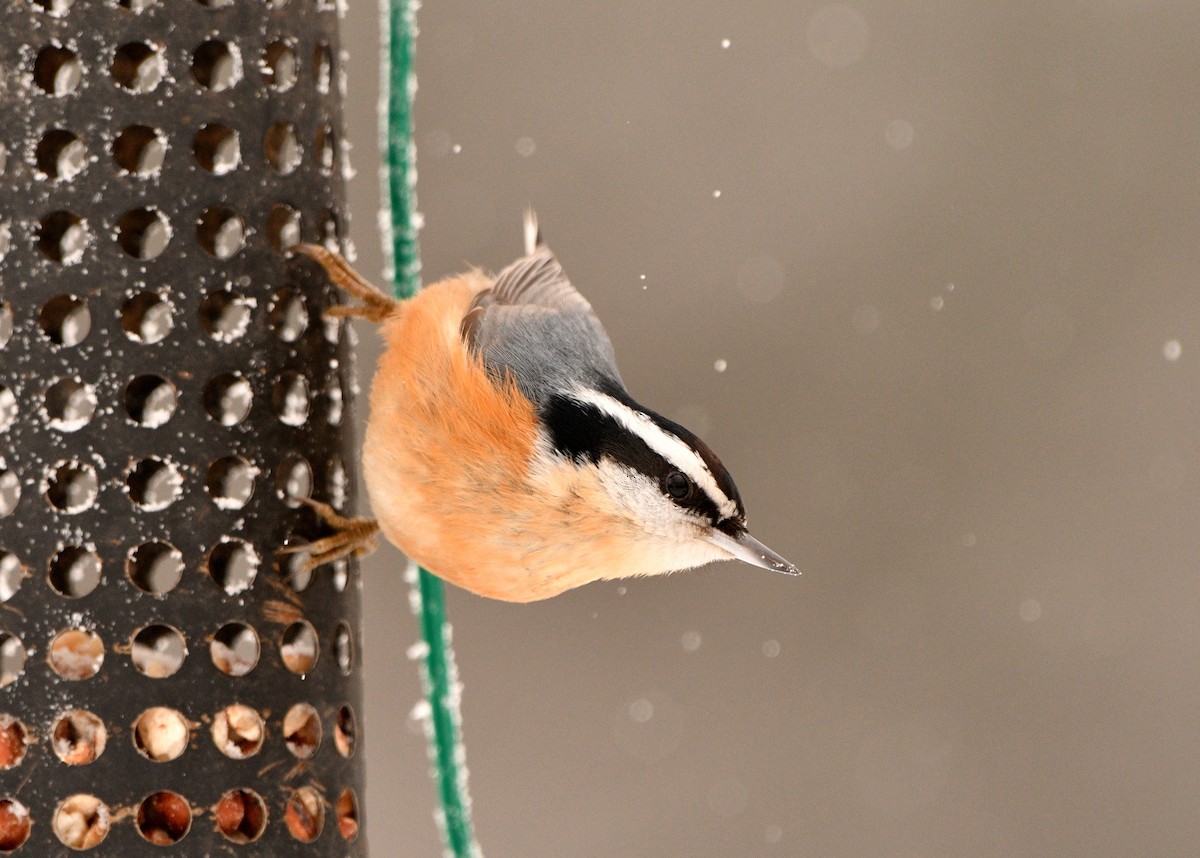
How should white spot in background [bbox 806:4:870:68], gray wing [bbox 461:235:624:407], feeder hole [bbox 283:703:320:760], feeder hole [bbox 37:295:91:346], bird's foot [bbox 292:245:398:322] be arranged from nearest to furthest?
feeder hole [bbox 37:295:91:346]
feeder hole [bbox 283:703:320:760]
bird's foot [bbox 292:245:398:322]
gray wing [bbox 461:235:624:407]
white spot in background [bbox 806:4:870:68]

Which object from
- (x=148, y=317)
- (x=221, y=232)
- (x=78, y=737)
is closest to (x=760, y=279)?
(x=221, y=232)

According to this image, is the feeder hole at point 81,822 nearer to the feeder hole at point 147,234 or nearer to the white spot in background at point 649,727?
the feeder hole at point 147,234

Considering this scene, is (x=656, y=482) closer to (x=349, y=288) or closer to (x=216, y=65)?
(x=349, y=288)

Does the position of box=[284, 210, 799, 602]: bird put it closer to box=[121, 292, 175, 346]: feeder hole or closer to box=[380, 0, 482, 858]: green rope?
box=[380, 0, 482, 858]: green rope

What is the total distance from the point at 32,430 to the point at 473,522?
25.9 inches

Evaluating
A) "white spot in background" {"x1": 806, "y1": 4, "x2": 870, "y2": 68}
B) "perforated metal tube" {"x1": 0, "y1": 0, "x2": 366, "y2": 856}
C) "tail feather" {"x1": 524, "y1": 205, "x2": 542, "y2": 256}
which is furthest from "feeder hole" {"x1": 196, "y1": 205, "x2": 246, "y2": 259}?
"white spot in background" {"x1": 806, "y1": 4, "x2": 870, "y2": 68}

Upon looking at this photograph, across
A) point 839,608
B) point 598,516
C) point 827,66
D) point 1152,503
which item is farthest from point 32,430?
point 1152,503

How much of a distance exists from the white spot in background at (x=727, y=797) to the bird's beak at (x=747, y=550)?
295 centimetres

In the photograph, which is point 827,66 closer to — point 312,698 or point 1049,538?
point 1049,538

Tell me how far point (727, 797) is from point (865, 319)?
1.69 meters

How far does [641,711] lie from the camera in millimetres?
4910

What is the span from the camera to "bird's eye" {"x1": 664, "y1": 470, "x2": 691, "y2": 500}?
224 cm

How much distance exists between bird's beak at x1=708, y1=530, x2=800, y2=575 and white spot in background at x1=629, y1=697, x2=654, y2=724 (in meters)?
2.68

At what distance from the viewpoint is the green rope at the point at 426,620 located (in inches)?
90.9
